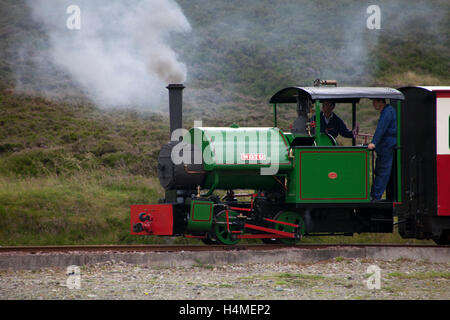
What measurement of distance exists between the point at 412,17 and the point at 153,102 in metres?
24.9

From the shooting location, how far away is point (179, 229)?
1079cm

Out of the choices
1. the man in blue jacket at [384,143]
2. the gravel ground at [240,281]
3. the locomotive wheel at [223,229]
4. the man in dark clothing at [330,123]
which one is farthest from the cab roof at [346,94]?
the gravel ground at [240,281]

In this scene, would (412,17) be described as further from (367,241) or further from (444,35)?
(367,241)

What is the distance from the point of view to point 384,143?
34.2 ft

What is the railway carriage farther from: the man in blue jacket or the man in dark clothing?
the man in dark clothing

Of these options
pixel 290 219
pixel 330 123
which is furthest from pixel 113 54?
pixel 290 219

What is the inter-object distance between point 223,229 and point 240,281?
262 cm

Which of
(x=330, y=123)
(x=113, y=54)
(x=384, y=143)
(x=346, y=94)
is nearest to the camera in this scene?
(x=346, y=94)

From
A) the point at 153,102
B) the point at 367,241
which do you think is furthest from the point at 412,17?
the point at 367,241

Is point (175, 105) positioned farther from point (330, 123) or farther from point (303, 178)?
point (330, 123)

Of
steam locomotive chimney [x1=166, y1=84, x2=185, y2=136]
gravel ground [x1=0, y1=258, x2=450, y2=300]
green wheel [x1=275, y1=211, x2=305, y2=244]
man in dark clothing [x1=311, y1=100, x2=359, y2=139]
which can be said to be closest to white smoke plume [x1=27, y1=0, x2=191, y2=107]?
steam locomotive chimney [x1=166, y1=84, x2=185, y2=136]

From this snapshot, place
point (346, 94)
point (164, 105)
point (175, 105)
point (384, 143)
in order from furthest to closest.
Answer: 1. point (164, 105)
2. point (175, 105)
3. point (384, 143)
4. point (346, 94)

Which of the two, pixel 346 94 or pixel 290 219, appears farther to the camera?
pixel 290 219

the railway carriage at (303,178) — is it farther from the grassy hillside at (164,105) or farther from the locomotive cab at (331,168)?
the grassy hillside at (164,105)
